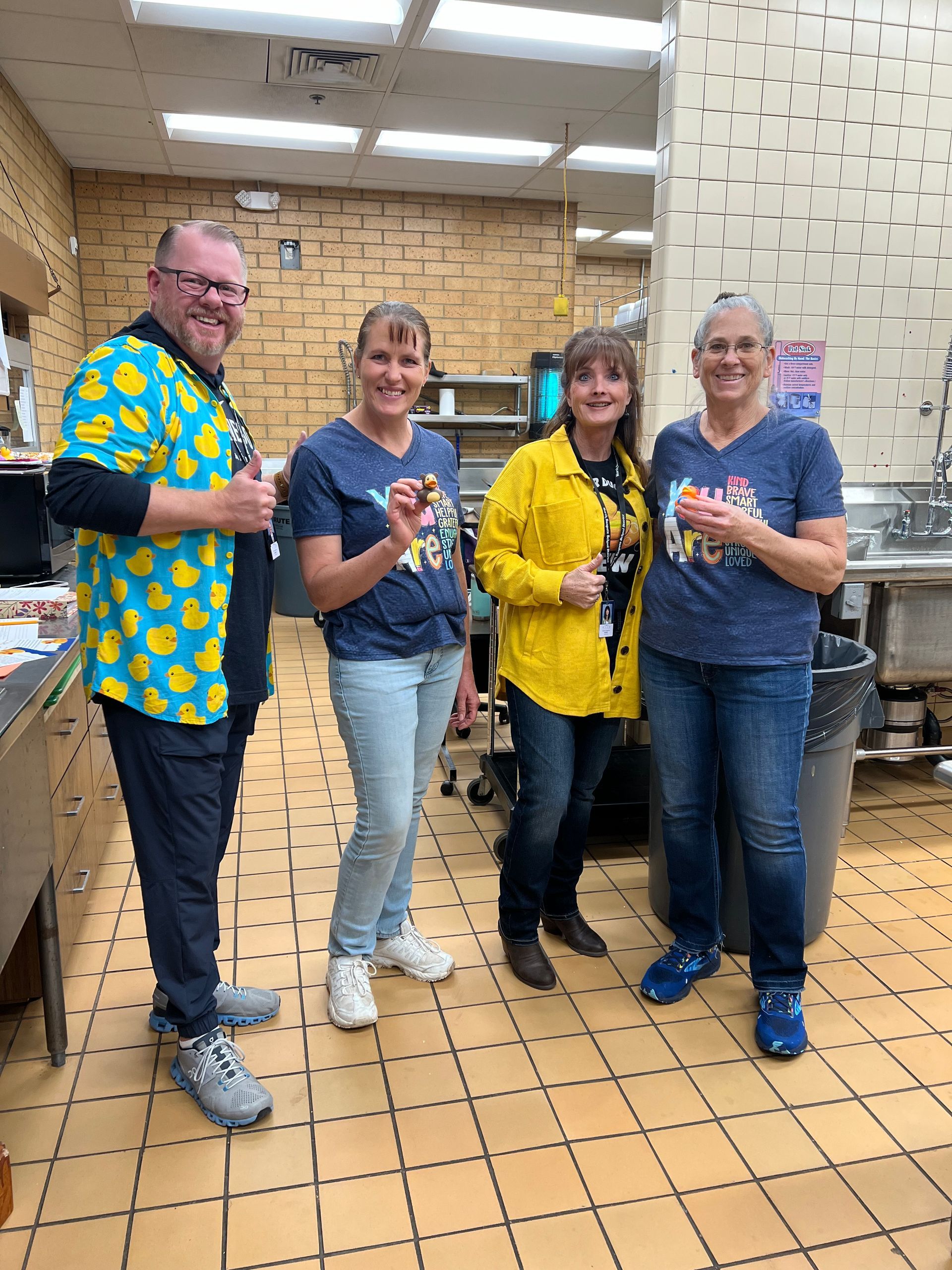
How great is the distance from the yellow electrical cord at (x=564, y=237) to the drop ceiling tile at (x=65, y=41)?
8.21 feet

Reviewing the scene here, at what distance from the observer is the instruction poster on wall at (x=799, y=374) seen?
3531mm

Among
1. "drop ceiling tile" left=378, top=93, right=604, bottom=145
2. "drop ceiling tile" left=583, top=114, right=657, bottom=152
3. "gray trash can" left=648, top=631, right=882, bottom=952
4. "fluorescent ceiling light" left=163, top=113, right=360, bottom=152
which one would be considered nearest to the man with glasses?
"gray trash can" left=648, top=631, right=882, bottom=952

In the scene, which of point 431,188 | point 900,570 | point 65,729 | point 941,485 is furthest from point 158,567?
point 431,188

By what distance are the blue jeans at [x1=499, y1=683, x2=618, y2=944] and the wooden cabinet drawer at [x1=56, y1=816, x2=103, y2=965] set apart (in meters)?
1.05

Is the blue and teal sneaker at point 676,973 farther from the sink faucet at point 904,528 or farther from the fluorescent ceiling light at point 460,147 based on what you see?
the fluorescent ceiling light at point 460,147

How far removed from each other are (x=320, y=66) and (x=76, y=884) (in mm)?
4060

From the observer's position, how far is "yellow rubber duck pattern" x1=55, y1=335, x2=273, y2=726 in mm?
1488

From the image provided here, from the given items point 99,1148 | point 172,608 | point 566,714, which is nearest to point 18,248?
point 172,608

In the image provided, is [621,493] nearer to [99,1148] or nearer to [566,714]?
[566,714]

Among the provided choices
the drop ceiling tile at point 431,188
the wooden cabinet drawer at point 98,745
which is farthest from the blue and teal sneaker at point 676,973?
the drop ceiling tile at point 431,188

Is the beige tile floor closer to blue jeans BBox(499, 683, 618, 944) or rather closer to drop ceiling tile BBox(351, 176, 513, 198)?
blue jeans BBox(499, 683, 618, 944)

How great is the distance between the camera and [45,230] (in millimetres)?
5289

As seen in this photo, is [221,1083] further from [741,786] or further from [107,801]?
[107,801]

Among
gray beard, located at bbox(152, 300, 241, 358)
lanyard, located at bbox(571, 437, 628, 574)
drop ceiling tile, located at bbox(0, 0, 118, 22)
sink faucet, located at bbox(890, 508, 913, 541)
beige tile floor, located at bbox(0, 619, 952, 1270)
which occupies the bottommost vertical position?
beige tile floor, located at bbox(0, 619, 952, 1270)
